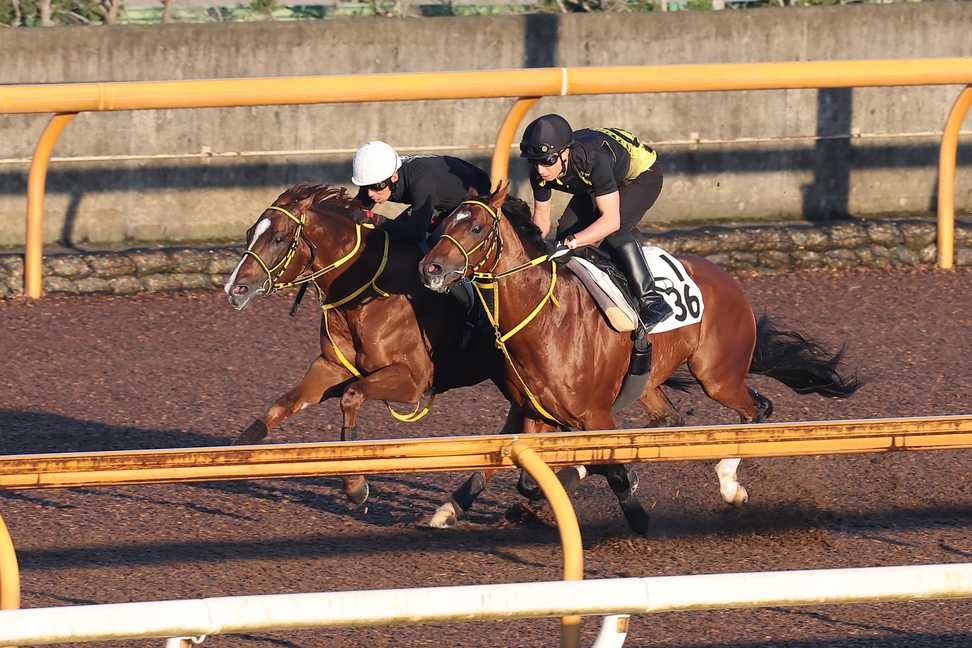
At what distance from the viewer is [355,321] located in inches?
278

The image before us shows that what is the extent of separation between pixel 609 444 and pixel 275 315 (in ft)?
19.4

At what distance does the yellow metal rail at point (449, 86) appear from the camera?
33.3 ft

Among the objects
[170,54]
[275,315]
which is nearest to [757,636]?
[275,315]

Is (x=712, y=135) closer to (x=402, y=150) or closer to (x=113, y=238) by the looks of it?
(x=402, y=150)

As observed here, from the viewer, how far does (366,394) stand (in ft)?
22.8

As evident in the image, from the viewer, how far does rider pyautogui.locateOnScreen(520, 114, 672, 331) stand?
652 centimetres

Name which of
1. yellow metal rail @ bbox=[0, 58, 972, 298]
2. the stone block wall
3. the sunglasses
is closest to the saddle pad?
the sunglasses

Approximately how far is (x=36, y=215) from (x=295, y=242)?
14.6 ft

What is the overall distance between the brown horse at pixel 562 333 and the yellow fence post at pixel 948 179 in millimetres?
4365

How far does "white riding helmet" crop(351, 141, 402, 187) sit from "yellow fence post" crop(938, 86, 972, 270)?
18.4 feet

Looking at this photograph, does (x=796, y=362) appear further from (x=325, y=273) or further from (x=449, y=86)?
(x=449, y=86)

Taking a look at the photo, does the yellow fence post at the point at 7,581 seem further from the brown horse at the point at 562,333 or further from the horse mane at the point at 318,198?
the horse mane at the point at 318,198

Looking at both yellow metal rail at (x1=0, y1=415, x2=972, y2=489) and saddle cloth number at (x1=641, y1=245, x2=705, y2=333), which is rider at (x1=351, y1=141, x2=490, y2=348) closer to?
saddle cloth number at (x1=641, y1=245, x2=705, y2=333)

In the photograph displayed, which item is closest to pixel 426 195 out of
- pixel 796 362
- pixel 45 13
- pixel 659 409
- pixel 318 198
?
pixel 318 198
